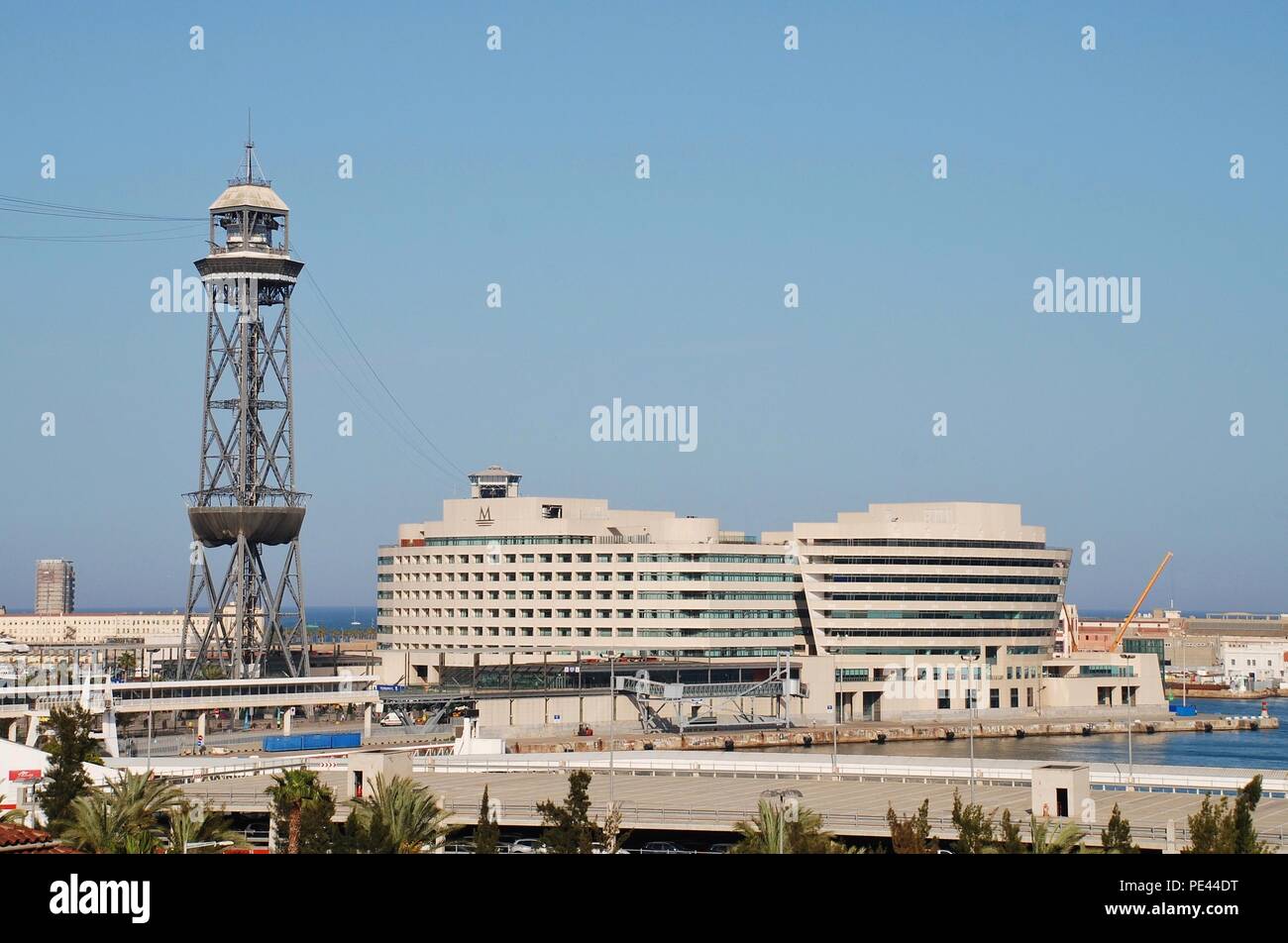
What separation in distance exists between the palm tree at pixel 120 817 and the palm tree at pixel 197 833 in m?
0.53

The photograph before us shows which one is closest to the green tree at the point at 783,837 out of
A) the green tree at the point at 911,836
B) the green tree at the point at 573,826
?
the green tree at the point at 911,836

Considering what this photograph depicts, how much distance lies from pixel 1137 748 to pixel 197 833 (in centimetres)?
9438

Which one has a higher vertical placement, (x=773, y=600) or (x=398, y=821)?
(x=773, y=600)

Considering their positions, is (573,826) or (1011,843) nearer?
(1011,843)

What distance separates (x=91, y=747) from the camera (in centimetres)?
5881

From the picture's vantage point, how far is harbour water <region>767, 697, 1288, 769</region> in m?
108

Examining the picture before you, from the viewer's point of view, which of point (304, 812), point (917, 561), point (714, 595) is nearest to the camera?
point (304, 812)

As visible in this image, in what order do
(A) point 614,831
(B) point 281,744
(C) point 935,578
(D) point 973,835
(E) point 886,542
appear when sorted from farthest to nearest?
(C) point 935,578 < (E) point 886,542 < (B) point 281,744 < (A) point 614,831 < (D) point 973,835

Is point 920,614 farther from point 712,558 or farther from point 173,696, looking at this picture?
point 173,696

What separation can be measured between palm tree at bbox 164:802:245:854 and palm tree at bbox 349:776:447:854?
3257 mm

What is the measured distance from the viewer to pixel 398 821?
36.6 metres

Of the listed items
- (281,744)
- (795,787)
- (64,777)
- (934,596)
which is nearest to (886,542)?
(934,596)
